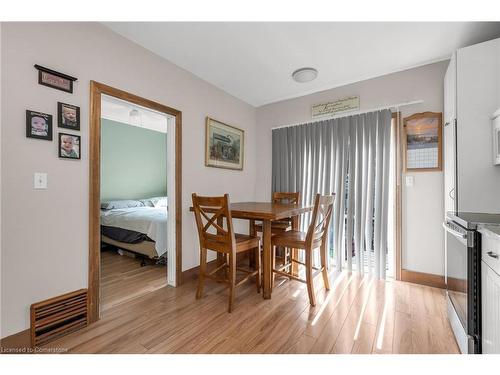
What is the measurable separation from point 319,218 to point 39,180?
2217 mm

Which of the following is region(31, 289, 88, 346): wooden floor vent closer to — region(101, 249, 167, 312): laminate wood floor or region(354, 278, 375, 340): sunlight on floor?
region(101, 249, 167, 312): laminate wood floor

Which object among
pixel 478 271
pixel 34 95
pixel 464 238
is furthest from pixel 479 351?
pixel 34 95

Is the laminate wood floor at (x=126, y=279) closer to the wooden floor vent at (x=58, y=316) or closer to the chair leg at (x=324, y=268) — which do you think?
the wooden floor vent at (x=58, y=316)

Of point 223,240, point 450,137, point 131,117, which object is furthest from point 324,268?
point 131,117

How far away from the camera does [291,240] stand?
217cm

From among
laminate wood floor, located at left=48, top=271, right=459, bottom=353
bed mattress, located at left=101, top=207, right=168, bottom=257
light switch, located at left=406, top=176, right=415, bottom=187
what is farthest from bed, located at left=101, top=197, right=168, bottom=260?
light switch, located at left=406, top=176, right=415, bottom=187

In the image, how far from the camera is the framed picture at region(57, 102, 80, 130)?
1591 millimetres

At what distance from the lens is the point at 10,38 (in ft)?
4.59

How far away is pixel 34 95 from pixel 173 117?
3.69 feet

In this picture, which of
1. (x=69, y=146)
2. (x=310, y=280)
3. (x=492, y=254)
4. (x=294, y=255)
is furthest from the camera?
(x=294, y=255)

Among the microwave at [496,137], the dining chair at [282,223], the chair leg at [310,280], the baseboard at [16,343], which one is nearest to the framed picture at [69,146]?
the baseboard at [16,343]

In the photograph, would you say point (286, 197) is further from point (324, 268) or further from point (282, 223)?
point (324, 268)

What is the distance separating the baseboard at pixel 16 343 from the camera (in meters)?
1.37

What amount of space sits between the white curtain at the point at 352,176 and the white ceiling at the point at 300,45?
596mm
